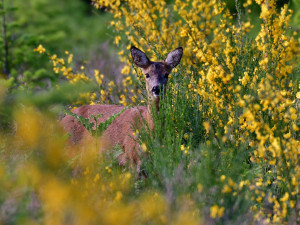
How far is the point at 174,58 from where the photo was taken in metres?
6.56

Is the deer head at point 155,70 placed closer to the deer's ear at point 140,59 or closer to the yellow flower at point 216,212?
the deer's ear at point 140,59

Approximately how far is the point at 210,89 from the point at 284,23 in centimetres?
116

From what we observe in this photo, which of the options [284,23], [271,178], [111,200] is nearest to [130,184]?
[111,200]

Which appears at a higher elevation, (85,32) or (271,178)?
(85,32)

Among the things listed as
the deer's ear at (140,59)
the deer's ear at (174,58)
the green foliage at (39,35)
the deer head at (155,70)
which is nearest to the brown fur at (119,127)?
the deer head at (155,70)

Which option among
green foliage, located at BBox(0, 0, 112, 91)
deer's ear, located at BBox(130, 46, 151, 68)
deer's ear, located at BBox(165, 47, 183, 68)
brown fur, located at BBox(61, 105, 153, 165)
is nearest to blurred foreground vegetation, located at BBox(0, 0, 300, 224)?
deer's ear, located at BBox(165, 47, 183, 68)

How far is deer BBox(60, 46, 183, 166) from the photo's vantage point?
19.6ft

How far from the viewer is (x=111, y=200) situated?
3881 mm

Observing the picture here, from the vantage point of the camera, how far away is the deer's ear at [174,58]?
21.4ft

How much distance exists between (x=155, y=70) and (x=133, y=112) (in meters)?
0.56

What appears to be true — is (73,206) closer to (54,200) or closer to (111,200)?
(54,200)

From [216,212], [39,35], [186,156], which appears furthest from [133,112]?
[39,35]

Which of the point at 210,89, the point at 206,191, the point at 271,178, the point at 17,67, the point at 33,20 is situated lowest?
the point at 271,178

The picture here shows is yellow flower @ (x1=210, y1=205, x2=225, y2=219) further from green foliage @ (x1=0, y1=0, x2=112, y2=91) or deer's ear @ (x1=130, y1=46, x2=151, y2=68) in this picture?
green foliage @ (x1=0, y1=0, x2=112, y2=91)
